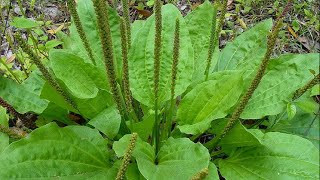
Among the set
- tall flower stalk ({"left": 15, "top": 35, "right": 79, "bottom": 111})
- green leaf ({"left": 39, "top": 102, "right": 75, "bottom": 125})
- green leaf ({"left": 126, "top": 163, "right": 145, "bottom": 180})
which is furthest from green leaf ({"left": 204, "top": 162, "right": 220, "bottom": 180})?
green leaf ({"left": 39, "top": 102, "right": 75, "bottom": 125})

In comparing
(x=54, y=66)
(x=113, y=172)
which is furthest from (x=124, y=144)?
→ (x=54, y=66)

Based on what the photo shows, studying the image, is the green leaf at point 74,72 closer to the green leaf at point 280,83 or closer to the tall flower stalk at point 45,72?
the tall flower stalk at point 45,72

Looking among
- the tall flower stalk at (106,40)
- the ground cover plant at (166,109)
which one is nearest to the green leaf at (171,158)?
the ground cover plant at (166,109)

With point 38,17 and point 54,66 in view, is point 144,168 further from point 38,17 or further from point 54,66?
point 38,17

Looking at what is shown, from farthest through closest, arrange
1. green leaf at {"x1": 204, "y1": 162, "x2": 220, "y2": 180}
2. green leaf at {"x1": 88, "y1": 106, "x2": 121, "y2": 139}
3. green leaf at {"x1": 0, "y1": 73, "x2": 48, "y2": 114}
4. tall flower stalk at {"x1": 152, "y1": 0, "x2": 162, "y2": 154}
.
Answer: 1. green leaf at {"x1": 0, "y1": 73, "x2": 48, "y2": 114}
2. green leaf at {"x1": 88, "y1": 106, "x2": 121, "y2": 139}
3. green leaf at {"x1": 204, "y1": 162, "x2": 220, "y2": 180}
4. tall flower stalk at {"x1": 152, "y1": 0, "x2": 162, "y2": 154}

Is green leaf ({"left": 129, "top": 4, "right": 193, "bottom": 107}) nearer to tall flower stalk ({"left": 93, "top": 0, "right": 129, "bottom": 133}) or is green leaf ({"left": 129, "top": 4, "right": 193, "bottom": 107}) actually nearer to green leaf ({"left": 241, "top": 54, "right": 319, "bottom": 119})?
green leaf ({"left": 241, "top": 54, "right": 319, "bottom": 119})
